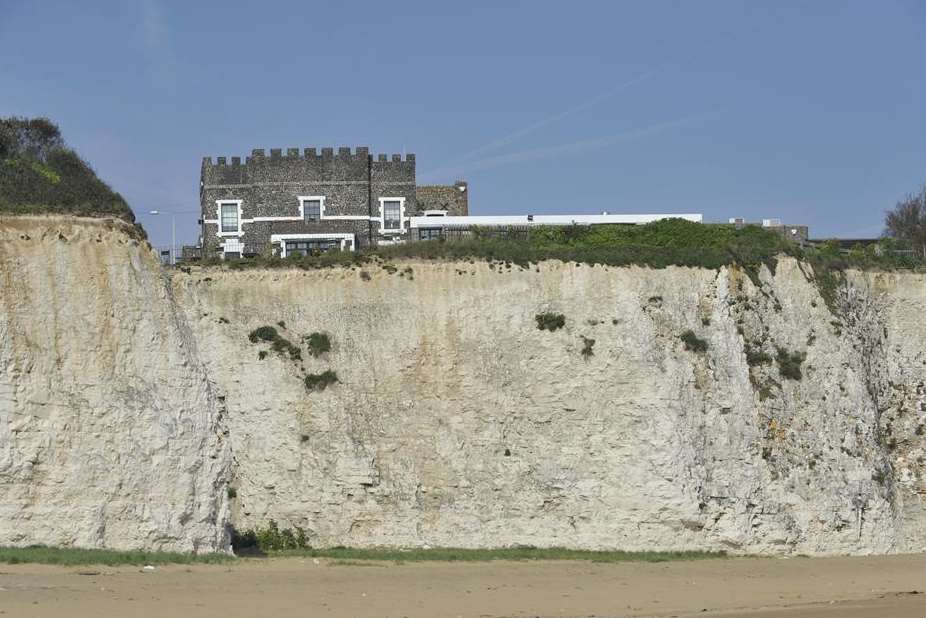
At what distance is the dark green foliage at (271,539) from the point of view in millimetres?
40250

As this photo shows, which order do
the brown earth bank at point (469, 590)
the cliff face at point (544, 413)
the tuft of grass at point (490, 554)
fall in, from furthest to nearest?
the cliff face at point (544, 413) < the tuft of grass at point (490, 554) < the brown earth bank at point (469, 590)

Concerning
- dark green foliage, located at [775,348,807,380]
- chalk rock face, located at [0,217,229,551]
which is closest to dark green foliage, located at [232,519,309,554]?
chalk rock face, located at [0,217,229,551]

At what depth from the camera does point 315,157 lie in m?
59.9

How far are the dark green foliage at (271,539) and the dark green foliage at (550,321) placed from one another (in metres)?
8.88

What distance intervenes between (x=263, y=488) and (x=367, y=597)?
10873 mm

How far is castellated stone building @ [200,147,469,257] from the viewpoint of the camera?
195 ft

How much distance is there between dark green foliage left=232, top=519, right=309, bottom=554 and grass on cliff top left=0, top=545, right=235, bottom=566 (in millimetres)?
7100

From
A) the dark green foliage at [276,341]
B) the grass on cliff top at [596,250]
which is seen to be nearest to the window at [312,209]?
the grass on cliff top at [596,250]

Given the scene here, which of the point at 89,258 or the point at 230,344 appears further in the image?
the point at 230,344

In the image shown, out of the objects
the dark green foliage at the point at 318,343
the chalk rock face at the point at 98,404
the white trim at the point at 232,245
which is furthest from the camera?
the white trim at the point at 232,245

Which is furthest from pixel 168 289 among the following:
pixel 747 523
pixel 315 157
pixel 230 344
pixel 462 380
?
pixel 315 157

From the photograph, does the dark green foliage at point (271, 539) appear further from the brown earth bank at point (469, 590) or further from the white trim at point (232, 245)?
the white trim at point (232, 245)

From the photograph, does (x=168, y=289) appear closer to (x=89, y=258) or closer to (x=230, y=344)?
(x=89, y=258)

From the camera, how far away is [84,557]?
102 feet
